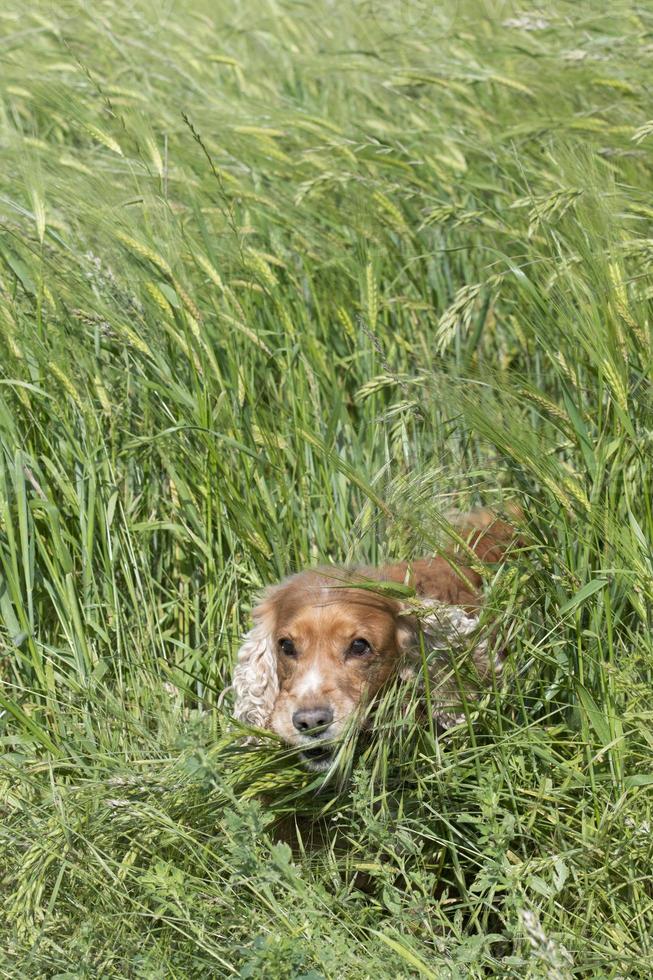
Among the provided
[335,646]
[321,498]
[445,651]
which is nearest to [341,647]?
[335,646]

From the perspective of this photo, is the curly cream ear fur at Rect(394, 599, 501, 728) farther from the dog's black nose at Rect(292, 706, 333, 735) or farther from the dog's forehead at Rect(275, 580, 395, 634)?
Answer: the dog's black nose at Rect(292, 706, 333, 735)

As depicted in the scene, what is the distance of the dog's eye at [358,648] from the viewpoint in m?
3.13

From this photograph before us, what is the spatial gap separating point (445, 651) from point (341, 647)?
0.90 ft

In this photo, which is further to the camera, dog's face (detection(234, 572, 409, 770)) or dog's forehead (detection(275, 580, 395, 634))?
dog's forehead (detection(275, 580, 395, 634))

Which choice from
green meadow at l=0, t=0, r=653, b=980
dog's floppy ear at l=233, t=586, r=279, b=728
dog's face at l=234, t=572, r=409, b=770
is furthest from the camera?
dog's floppy ear at l=233, t=586, r=279, b=728

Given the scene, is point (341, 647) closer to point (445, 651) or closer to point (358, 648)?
point (358, 648)

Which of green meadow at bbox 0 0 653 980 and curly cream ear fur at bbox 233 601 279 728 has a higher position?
green meadow at bbox 0 0 653 980

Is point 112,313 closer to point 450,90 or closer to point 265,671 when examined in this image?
point 265,671

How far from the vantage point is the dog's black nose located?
2.86 meters

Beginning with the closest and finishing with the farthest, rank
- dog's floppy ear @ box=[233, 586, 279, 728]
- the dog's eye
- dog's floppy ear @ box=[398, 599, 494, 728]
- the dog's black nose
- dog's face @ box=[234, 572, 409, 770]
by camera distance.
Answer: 1. dog's floppy ear @ box=[398, 599, 494, 728]
2. the dog's black nose
3. dog's face @ box=[234, 572, 409, 770]
4. the dog's eye
5. dog's floppy ear @ box=[233, 586, 279, 728]

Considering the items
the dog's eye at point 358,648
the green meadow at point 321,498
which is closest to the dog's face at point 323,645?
the dog's eye at point 358,648

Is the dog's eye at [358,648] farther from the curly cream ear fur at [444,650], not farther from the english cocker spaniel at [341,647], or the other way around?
the curly cream ear fur at [444,650]

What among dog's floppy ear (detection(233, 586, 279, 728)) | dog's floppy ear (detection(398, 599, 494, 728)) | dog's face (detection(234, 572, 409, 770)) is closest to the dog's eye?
dog's face (detection(234, 572, 409, 770))

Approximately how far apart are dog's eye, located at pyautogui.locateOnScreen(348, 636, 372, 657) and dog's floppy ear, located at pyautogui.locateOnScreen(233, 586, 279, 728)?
25cm
